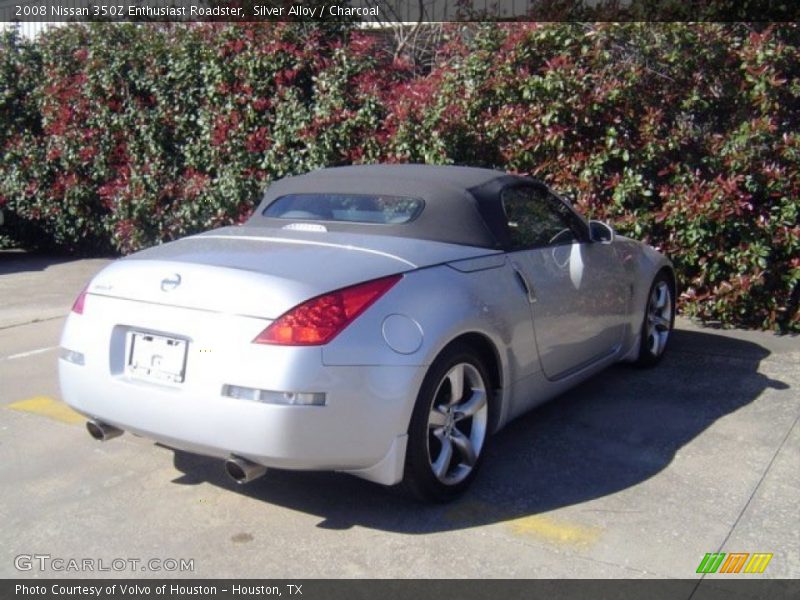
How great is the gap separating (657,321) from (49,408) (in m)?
4.13

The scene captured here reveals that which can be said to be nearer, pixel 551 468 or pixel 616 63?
pixel 551 468

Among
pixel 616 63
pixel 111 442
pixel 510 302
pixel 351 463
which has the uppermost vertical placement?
pixel 616 63

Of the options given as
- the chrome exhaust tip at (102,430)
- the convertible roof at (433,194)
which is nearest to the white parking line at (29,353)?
the convertible roof at (433,194)

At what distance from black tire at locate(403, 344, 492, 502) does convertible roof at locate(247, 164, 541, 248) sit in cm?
75

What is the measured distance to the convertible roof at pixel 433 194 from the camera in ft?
15.4

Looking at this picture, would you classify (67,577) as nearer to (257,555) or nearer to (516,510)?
(257,555)

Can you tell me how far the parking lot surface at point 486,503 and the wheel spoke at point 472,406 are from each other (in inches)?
15.7

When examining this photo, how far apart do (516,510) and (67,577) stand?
1935 millimetres

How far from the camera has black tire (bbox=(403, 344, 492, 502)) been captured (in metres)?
3.94

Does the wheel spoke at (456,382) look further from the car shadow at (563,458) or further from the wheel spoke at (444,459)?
the car shadow at (563,458)

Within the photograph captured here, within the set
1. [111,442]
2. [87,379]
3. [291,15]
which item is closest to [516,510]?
[87,379]

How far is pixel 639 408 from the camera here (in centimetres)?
554

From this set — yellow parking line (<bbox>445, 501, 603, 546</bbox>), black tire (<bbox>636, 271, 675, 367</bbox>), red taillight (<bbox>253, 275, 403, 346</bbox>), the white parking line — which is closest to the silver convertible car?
red taillight (<bbox>253, 275, 403, 346</bbox>)

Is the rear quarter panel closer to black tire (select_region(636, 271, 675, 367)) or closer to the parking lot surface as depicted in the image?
the parking lot surface
